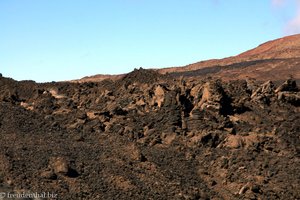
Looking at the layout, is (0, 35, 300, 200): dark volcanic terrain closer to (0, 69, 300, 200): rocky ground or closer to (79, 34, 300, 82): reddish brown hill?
(0, 69, 300, 200): rocky ground

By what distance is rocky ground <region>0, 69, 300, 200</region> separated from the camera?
46.9 feet

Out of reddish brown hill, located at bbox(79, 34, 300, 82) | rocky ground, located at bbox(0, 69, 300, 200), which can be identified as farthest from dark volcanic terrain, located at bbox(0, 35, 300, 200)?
reddish brown hill, located at bbox(79, 34, 300, 82)

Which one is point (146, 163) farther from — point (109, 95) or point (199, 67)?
point (199, 67)

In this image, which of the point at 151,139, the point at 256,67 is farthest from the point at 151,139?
the point at 256,67

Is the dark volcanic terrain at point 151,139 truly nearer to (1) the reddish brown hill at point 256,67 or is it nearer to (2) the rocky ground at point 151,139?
(2) the rocky ground at point 151,139

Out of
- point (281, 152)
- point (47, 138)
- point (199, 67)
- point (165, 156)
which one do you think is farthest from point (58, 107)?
point (199, 67)

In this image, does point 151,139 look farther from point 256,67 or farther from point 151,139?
point 256,67

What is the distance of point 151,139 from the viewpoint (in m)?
18.2

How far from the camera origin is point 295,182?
15.8 metres

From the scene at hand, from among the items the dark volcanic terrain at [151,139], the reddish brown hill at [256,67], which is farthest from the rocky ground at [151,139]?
the reddish brown hill at [256,67]

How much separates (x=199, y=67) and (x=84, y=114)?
49.4 metres

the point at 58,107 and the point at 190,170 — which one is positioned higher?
the point at 58,107

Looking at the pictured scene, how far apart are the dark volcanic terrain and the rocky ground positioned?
0.12 ft

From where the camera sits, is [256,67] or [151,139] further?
[256,67]
